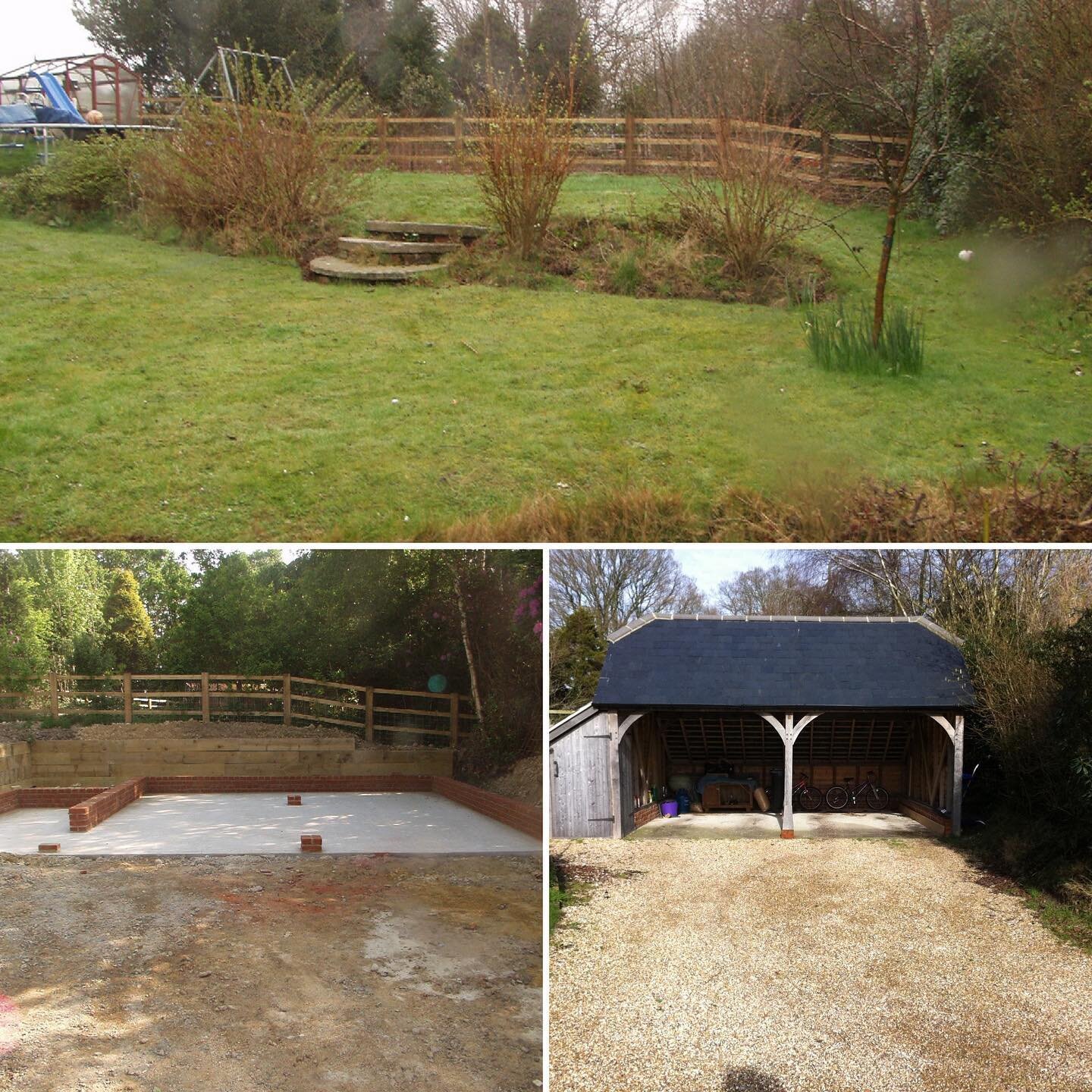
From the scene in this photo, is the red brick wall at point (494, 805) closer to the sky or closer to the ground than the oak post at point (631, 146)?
closer to the ground

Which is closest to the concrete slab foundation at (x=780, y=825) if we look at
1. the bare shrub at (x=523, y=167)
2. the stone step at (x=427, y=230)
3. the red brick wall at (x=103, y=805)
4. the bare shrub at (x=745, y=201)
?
the red brick wall at (x=103, y=805)

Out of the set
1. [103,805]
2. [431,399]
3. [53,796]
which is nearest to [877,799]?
[431,399]

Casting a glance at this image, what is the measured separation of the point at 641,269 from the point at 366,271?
277 centimetres

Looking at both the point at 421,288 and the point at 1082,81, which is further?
the point at 421,288

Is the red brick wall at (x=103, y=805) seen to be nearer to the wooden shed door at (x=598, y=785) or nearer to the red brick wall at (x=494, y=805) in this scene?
the red brick wall at (x=494, y=805)

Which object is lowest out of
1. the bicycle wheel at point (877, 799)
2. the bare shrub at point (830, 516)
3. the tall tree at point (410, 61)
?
the bicycle wheel at point (877, 799)

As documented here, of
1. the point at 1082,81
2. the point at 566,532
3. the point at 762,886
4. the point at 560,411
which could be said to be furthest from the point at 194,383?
the point at 1082,81

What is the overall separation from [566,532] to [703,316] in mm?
4257

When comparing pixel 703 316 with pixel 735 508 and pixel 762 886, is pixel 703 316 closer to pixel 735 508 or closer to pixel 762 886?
pixel 735 508

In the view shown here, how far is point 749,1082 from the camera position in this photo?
4.54 metres

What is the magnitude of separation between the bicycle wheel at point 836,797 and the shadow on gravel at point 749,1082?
8.80 feet

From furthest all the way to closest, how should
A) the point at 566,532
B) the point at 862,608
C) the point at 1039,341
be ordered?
the point at 1039,341
the point at 566,532
the point at 862,608

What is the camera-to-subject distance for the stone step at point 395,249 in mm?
11133

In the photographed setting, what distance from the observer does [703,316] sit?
9.84 m
